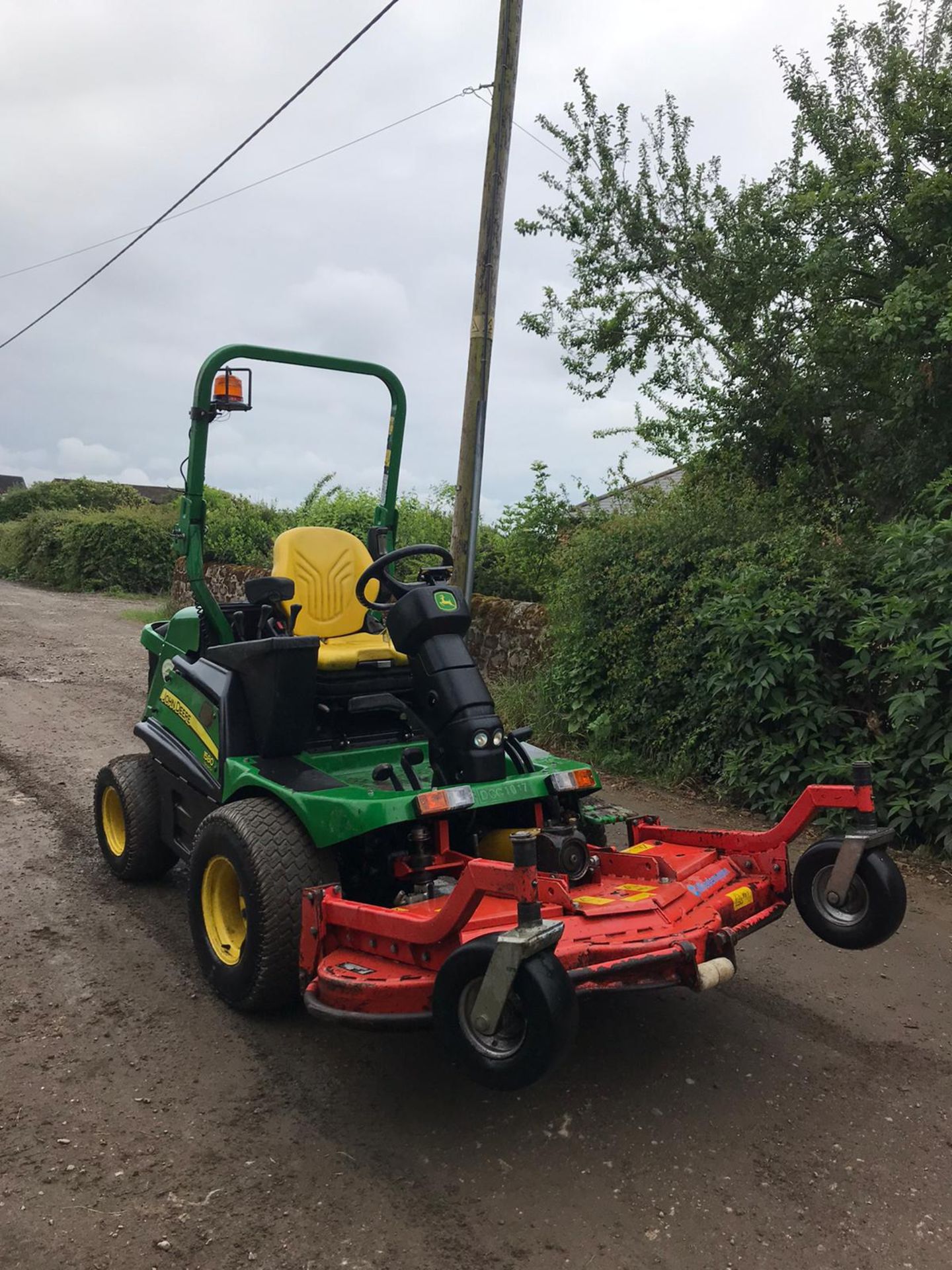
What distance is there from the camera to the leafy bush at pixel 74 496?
109ft

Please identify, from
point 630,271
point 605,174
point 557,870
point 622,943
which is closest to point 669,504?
point 630,271

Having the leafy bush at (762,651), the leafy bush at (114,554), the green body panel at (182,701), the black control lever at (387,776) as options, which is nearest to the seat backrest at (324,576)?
the green body panel at (182,701)

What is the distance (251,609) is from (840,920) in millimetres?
2742

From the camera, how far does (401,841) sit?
394 centimetres

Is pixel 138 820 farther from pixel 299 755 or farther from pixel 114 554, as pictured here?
pixel 114 554

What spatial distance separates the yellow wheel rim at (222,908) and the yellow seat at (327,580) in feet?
4.05

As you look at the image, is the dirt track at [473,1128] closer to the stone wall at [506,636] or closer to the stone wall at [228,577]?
the stone wall at [506,636]

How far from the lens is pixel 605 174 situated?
9969 mm

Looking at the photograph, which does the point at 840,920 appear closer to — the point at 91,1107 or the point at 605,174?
the point at 91,1107

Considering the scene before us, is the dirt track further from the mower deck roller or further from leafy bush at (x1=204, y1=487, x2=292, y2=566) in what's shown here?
leafy bush at (x1=204, y1=487, x2=292, y2=566)

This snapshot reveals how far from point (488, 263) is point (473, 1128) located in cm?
670

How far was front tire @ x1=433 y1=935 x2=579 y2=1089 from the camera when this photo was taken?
272 centimetres

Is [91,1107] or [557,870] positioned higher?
[557,870]

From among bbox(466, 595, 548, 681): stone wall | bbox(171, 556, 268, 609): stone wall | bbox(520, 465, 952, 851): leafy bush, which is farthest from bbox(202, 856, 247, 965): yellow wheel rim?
bbox(171, 556, 268, 609): stone wall
